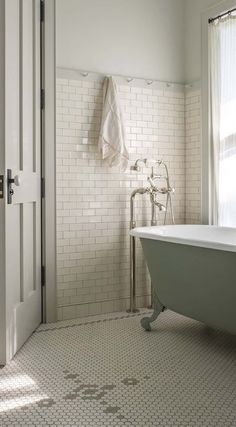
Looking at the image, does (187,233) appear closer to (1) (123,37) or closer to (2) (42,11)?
(1) (123,37)

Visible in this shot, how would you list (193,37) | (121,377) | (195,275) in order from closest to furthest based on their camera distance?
(121,377)
(195,275)
(193,37)

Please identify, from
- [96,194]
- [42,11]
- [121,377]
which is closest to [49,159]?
[96,194]

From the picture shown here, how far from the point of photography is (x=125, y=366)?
2562mm

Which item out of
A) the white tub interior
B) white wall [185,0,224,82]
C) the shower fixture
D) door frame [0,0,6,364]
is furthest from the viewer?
white wall [185,0,224,82]

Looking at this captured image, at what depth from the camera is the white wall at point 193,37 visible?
389 centimetres

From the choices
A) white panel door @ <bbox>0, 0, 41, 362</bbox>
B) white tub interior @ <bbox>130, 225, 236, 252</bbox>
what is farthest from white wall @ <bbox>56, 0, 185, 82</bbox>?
white tub interior @ <bbox>130, 225, 236, 252</bbox>

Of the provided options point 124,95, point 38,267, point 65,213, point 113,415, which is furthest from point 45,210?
point 113,415

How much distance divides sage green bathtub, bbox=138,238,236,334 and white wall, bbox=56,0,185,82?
1534 mm

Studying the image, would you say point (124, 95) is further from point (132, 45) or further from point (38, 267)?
point (38, 267)

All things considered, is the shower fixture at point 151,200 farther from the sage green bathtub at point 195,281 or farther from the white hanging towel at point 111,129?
the sage green bathtub at point 195,281

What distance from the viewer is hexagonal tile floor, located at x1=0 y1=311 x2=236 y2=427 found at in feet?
6.58

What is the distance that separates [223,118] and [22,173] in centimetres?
172

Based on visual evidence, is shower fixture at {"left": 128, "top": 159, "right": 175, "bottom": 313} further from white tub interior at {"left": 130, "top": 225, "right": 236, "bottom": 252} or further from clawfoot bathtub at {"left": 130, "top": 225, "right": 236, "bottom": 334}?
clawfoot bathtub at {"left": 130, "top": 225, "right": 236, "bottom": 334}

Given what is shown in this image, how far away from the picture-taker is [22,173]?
2.85m
